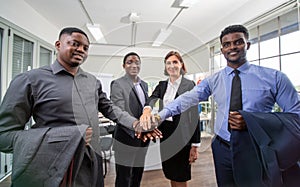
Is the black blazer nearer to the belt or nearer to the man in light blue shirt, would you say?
the man in light blue shirt

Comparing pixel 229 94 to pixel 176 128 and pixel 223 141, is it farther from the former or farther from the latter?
pixel 176 128

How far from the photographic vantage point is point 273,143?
0.70m

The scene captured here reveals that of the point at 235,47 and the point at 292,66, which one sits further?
the point at 292,66

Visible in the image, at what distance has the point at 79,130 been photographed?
664mm

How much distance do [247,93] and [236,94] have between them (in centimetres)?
5

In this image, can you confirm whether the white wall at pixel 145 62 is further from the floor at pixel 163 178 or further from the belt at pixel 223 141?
the floor at pixel 163 178

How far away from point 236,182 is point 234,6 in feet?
8.96

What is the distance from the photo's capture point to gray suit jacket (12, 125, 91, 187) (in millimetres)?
628

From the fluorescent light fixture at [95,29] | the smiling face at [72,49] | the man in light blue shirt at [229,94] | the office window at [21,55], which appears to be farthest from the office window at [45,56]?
the man in light blue shirt at [229,94]

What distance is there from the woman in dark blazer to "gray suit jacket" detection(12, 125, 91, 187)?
0.49 meters

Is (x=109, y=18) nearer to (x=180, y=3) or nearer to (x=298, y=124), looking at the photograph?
(x=180, y=3)

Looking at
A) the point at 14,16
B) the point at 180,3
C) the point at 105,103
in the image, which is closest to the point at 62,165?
the point at 105,103

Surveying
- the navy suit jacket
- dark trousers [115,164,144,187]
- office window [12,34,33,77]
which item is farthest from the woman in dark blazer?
office window [12,34,33,77]

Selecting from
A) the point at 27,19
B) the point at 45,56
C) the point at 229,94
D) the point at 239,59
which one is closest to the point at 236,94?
the point at 229,94
